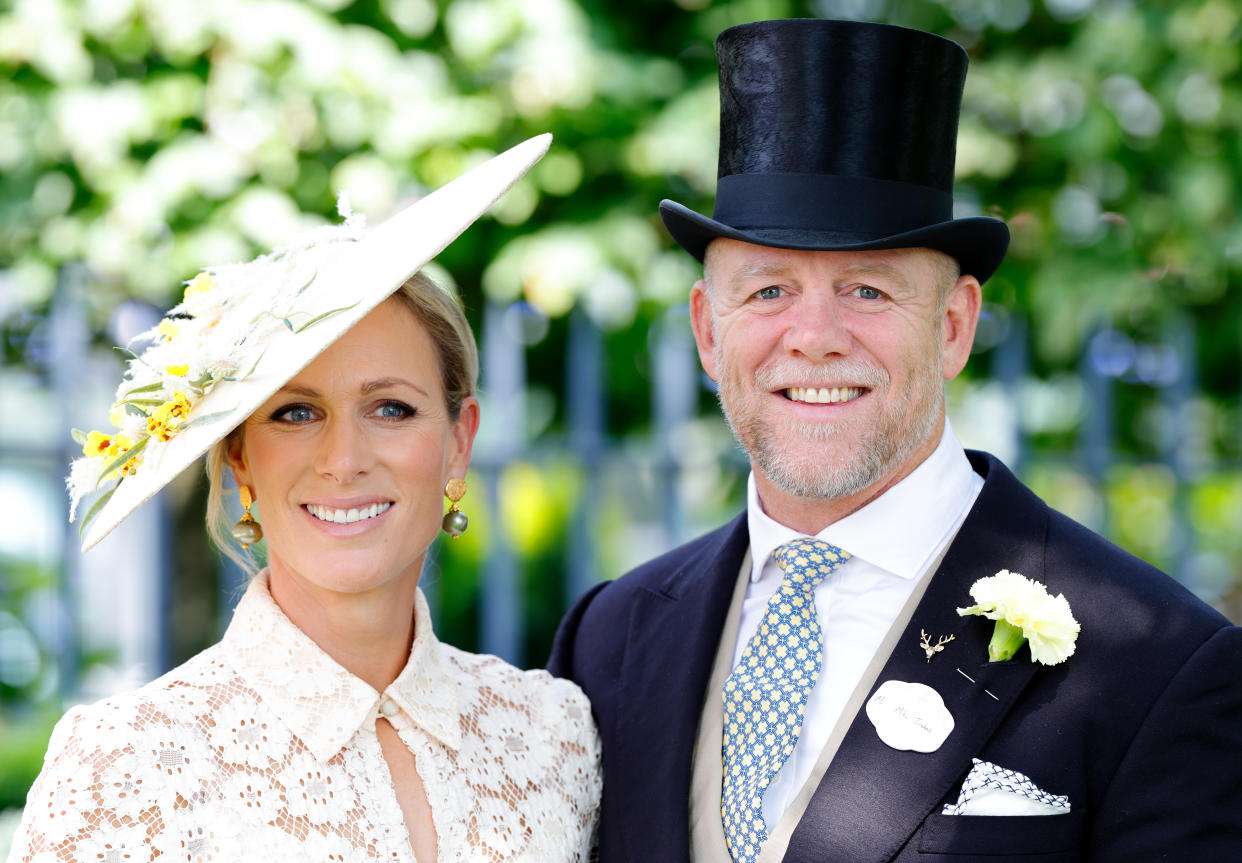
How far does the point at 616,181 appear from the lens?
4.55 meters

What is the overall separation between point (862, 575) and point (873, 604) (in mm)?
64

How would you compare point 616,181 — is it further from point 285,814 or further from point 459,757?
point 285,814

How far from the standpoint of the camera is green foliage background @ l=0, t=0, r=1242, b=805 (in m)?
4.13

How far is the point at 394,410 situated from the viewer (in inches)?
89.7

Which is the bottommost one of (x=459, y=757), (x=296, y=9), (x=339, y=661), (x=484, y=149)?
(x=459, y=757)

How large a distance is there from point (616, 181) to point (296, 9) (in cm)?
116

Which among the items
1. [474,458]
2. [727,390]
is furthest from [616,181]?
[727,390]

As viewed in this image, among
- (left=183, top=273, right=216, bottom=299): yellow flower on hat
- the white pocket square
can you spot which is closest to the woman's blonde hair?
(left=183, top=273, right=216, bottom=299): yellow flower on hat

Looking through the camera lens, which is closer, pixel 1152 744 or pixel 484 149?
pixel 1152 744

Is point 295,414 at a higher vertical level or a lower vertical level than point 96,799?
higher

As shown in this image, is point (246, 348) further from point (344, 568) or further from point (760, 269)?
point (760, 269)

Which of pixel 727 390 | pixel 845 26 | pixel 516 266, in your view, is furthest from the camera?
pixel 516 266

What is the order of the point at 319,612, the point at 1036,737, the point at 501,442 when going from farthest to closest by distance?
the point at 501,442 → the point at 319,612 → the point at 1036,737

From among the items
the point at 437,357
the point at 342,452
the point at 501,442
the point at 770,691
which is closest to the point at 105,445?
the point at 342,452
